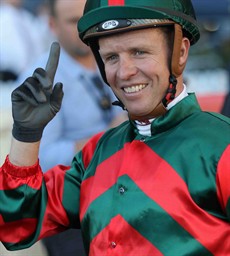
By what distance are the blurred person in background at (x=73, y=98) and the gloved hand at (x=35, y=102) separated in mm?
1357

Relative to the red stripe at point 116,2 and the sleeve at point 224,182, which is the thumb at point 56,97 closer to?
the red stripe at point 116,2

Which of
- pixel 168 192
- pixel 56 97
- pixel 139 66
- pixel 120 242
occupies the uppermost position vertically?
pixel 139 66

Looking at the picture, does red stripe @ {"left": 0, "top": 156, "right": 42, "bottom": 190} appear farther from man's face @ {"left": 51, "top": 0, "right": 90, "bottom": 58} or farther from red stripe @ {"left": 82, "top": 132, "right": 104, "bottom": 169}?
man's face @ {"left": 51, "top": 0, "right": 90, "bottom": 58}

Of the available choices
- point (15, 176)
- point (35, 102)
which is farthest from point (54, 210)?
point (35, 102)

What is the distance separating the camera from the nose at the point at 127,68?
2166 millimetres

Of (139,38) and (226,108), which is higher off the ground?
(139,38)

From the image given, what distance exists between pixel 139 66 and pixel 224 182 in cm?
46

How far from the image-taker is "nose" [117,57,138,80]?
2.17 metres

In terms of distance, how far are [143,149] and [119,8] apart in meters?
0.46

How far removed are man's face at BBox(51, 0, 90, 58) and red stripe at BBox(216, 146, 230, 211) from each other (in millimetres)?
2111

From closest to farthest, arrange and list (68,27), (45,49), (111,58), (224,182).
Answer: (224,182) → (111,58) → (68,27) → (45,49)

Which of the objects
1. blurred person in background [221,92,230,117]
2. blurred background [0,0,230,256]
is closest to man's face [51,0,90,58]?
blurred background [0,0,230,256]

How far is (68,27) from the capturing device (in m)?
4.03

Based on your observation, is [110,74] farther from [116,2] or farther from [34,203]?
[34,203]
